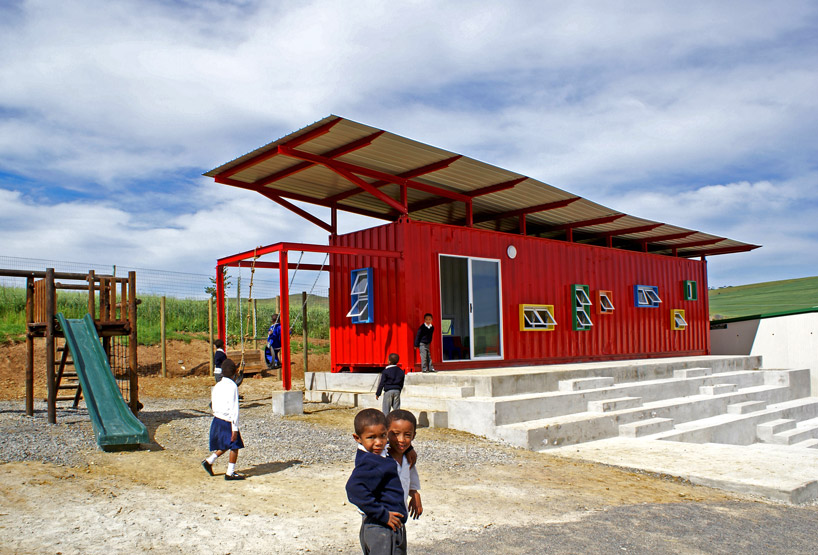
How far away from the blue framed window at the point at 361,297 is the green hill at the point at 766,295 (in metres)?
25.4

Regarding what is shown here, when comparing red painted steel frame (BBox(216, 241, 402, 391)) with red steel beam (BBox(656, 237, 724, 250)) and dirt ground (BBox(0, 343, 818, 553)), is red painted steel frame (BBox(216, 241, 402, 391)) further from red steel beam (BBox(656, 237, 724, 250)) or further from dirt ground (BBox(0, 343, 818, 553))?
red steel beam (BBox(656, 237, 724, 250))

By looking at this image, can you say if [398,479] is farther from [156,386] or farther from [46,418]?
[156,386]

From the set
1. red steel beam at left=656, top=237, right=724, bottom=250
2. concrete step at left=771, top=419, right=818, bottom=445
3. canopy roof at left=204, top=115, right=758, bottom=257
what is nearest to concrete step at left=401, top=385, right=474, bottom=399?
canopy roof at left=204, top=115, right=758, bottom=257

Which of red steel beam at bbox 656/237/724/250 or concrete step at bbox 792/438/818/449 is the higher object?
red steel beam at bbox 656/237/724/250

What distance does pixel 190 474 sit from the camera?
6.61m

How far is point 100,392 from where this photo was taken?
9008 mm

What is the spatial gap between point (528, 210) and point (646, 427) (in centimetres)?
612

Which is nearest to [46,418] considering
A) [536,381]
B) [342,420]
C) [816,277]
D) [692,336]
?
[342,420]

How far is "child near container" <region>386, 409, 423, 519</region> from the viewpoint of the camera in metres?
3.50

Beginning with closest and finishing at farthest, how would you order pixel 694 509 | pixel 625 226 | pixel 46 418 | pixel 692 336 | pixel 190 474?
pixel 694 509 → pixel 190 474 → pixel 46 418 → pixel 625 226 → pixel 692 336

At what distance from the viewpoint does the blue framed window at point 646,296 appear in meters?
17.0

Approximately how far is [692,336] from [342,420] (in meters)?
13.1

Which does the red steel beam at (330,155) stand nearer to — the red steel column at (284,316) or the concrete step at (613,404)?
the red steel column at (284,316)

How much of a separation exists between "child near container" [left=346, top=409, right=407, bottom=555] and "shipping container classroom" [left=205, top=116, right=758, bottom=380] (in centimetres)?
671
